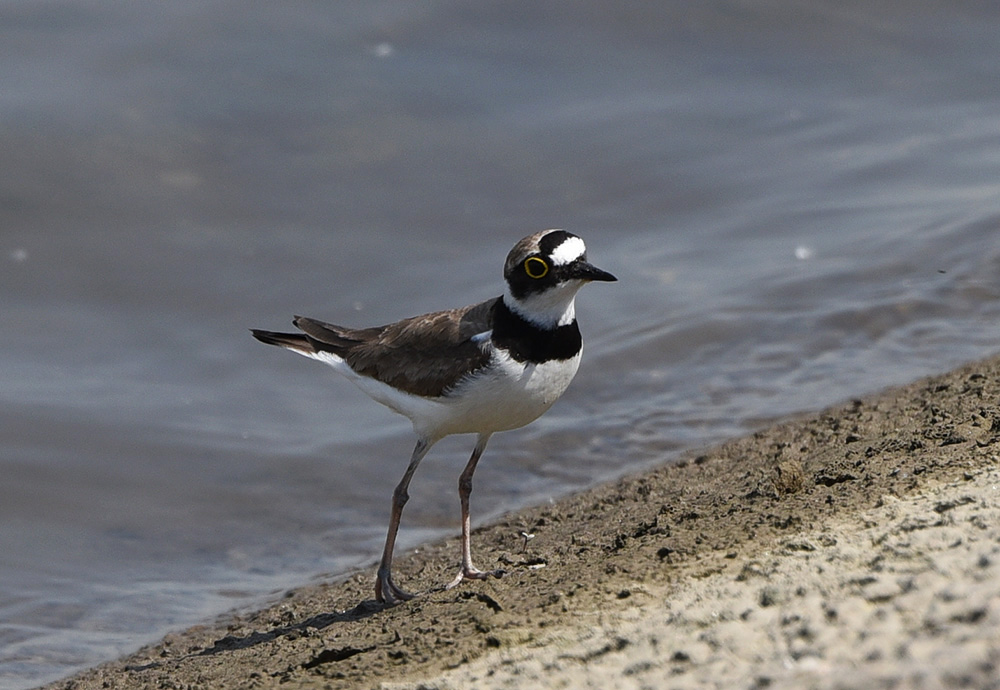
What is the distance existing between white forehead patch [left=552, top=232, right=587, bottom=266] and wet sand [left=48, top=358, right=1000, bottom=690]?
4.43ft

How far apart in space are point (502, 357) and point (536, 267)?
0.49 metres

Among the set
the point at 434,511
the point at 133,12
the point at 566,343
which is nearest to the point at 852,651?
the point at 566,343

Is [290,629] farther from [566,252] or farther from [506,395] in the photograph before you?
[566,252]

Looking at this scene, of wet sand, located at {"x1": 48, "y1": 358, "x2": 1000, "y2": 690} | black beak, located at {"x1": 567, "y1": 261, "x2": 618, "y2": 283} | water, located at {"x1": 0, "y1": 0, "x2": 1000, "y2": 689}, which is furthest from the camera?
water, located at {"x1": 0, "y1": 0, "x2": 1000, "y2": 689}

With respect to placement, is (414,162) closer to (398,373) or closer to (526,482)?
(526,482)

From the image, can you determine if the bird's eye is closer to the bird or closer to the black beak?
the bird

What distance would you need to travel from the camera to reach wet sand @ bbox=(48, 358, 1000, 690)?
394 cm

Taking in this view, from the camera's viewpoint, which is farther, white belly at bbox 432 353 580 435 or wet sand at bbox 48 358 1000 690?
white belly at bbox 432 353 580 435

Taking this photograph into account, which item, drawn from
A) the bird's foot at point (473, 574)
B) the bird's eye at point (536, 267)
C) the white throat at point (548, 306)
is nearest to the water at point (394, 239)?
the bird's foot at point (473, 574)

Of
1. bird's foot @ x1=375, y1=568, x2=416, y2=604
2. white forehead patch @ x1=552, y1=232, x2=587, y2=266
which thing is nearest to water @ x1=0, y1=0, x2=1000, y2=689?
bird's foot @ x1=375, y1=568, x2=416, y2=604

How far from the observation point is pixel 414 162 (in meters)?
13.9

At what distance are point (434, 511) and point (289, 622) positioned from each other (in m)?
2.49

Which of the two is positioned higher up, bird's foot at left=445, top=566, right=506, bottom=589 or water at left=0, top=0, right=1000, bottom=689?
water at left=0, top=0, right=1000, bottom=689

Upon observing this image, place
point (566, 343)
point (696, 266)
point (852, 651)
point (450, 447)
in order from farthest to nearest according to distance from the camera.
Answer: point (696, 266) < point (450, 447) < point (566, 343) < point (852, 651)
